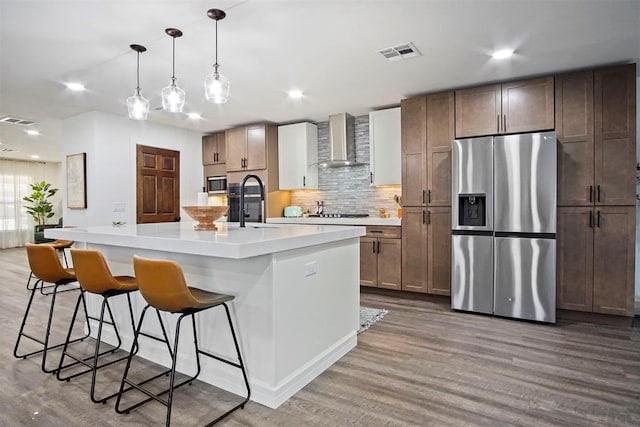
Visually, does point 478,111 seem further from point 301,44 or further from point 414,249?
point 301,44

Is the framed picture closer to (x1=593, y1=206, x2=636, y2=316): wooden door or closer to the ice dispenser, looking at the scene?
the ice dispenser

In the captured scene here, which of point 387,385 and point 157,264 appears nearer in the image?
point 157,264

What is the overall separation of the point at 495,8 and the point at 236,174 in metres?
4.55

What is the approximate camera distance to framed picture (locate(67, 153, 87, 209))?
520 centimetres

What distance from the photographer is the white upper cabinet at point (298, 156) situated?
568 centimetres

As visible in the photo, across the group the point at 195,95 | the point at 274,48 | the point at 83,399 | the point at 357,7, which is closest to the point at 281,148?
the point at 195,95

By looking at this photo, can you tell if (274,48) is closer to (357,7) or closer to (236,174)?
(357,7)

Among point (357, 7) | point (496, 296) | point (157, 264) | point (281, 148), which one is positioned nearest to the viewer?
point (157, 264)

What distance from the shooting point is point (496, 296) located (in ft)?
12.2

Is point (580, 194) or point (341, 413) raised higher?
point (580, 194)

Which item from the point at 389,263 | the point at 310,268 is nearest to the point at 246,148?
the point at 389,263

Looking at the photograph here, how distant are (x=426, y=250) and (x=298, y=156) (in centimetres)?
248

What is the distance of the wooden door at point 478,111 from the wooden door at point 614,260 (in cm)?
134

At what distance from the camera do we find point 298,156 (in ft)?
18.8
